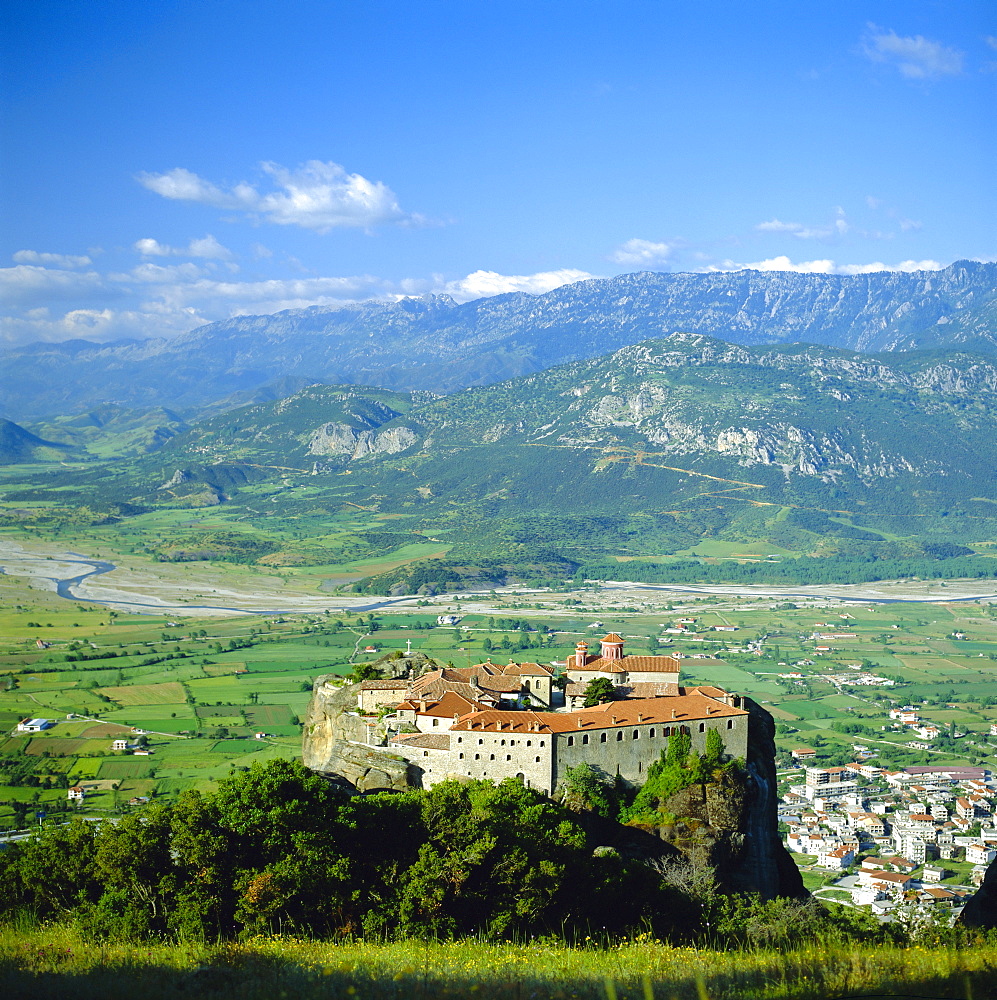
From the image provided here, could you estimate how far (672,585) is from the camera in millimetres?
191750

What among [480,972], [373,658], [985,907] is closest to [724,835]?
[985,907]

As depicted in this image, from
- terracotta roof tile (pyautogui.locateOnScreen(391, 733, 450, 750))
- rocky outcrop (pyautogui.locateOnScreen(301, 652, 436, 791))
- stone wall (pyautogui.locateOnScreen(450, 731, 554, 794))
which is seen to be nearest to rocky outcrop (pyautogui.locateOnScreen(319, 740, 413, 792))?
rocky outcrop (pyautogui.locateOnScreen(301, 652, 436, 791))

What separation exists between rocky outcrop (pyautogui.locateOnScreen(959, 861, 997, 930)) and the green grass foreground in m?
15.8

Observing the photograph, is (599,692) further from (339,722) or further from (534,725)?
(339,722)

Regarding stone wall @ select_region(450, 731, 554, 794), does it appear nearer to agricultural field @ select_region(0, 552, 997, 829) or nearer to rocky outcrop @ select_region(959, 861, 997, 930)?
rocky outcrop @ select_region(959, 861, 997, 930)

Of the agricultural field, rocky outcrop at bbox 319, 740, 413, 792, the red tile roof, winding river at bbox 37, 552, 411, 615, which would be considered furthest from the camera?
winding river at bbox 37, 552, 411, 615

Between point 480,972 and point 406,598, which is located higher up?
point 480,972

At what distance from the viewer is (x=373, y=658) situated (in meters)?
117

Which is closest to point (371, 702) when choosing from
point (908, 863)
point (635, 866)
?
point (635, 866)

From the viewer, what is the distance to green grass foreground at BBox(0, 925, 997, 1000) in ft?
52.1

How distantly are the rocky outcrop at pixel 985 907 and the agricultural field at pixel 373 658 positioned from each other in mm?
51392

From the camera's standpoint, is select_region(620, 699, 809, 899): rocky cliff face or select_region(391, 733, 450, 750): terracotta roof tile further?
Answer: select_region(391, 733, 450, 750): terracotta roof tile

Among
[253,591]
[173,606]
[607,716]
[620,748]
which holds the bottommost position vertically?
[253,591]

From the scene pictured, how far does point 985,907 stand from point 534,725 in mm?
Answer: 16827
